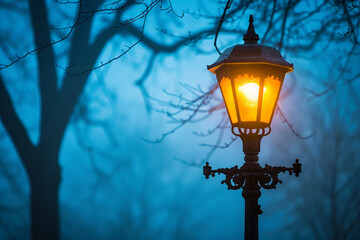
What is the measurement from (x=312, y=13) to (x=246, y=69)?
2326mm

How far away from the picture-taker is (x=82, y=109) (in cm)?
362

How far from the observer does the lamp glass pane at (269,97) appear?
2059mm

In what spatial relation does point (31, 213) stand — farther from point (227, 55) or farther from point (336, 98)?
point (336, 98)

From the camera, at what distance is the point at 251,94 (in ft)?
6.72

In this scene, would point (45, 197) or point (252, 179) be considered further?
point (45, 197)

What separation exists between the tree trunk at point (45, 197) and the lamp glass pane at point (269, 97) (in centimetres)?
219

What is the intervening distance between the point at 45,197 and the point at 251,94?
2.32 meters

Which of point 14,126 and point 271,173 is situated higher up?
point 14,126

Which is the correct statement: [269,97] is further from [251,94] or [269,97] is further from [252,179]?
[252,179]

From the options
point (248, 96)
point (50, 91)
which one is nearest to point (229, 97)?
point (248, 96)

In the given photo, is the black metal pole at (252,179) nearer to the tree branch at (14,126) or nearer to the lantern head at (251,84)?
the lantern head at (251,84)

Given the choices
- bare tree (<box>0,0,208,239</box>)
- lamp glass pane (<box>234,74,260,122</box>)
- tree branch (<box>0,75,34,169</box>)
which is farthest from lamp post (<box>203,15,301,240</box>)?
tree branch (<box>0,75,34,169</box>)

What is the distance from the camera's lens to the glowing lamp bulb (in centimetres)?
204

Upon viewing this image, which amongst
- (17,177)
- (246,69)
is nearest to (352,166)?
(246,69)
